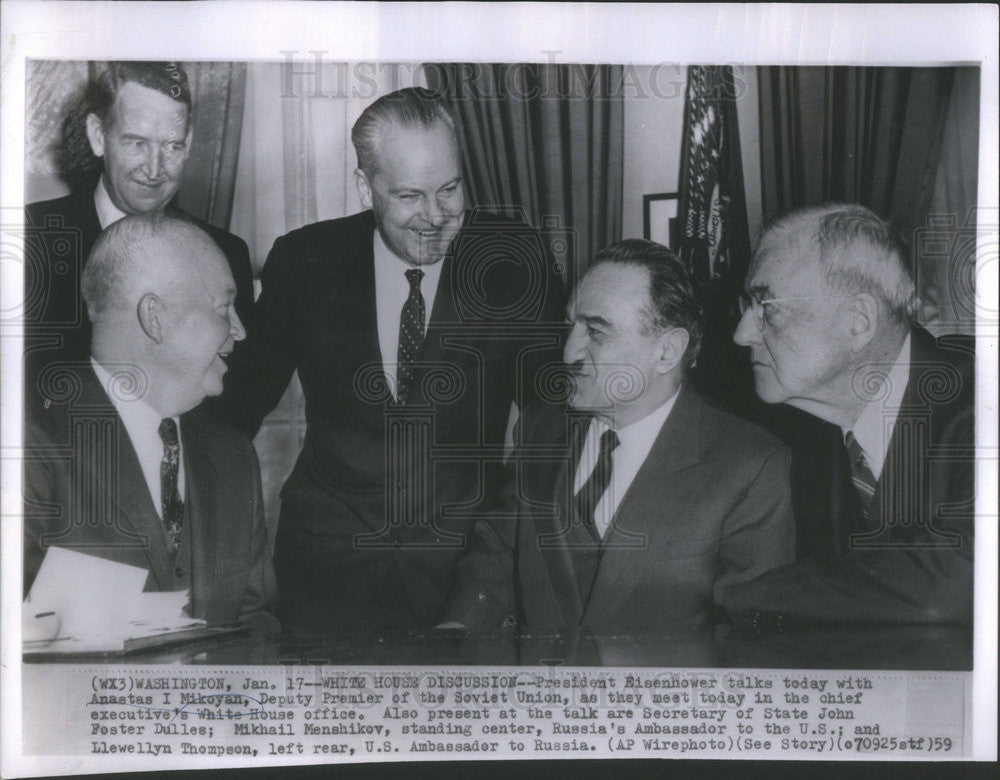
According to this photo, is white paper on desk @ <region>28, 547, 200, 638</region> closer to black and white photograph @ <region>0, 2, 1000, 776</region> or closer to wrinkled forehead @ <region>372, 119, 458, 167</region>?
black and white photograph @ <region>0, 2, 1000, 776</region>

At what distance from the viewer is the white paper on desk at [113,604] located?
9.09 feet

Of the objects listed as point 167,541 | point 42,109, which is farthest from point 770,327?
point 42,109

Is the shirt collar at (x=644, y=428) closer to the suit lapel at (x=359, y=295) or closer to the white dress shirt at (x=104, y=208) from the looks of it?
the suit lapel at (x=359, y=295)

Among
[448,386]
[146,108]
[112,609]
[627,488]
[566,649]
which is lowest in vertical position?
[566,649]

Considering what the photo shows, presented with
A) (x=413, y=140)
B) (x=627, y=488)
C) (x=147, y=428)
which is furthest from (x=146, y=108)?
(x=627, y=488)

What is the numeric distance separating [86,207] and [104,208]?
0.05m

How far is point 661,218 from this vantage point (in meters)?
2.79

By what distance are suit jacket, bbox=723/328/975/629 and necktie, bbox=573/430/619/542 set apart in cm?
42

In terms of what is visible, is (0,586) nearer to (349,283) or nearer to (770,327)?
(349,283)

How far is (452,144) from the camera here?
2779 millimetres

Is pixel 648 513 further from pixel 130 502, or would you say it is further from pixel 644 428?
pixel 130 502

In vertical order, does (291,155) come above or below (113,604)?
above

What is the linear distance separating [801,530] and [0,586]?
2.11m

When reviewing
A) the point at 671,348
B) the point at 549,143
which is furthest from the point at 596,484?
the point at 549,143
